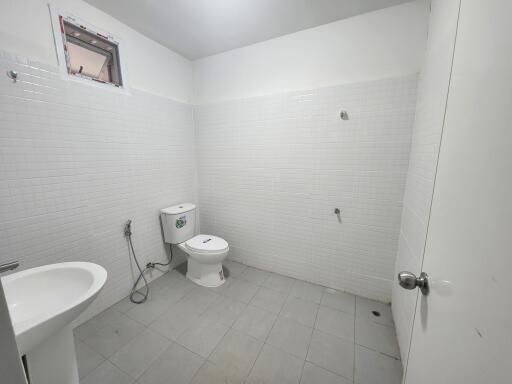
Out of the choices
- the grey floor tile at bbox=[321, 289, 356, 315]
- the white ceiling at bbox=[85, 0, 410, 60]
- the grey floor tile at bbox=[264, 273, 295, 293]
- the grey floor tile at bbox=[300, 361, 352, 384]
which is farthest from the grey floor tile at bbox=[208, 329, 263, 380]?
the white ceiling at bbox=[85, 0, 410, 60]

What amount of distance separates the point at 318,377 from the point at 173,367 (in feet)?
2.78

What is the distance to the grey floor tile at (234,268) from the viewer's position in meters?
2.19

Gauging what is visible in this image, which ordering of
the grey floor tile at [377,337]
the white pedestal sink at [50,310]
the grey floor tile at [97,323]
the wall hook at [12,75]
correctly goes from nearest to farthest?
the white pedestal sink at [50,310]
the wall hook at [12,75]
the grey floor tile at [377,337]
the grey floor tile at [97,323]

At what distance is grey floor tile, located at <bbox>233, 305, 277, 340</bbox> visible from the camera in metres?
1.49

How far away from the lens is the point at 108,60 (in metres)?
1.63

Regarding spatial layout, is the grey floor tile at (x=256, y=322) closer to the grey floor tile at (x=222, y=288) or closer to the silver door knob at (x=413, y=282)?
the grey floor tile at (x=222, y=288)

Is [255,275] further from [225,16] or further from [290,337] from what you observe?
[225,16]

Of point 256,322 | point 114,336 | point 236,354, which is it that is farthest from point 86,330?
point 256,322

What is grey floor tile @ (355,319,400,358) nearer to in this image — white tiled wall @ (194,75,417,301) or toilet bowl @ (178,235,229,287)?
white tiled wall @ (194,75,417,301)

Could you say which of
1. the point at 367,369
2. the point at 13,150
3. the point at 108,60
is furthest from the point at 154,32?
the point at 367,369

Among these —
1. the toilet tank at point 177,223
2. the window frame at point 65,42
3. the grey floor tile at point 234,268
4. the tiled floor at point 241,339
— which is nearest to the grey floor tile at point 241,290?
the tiled floor at point 241,339

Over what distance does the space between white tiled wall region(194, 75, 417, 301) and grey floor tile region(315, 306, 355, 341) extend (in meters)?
0.31

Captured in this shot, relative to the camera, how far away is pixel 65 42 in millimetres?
1334

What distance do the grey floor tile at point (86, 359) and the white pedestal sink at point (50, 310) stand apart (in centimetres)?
29
